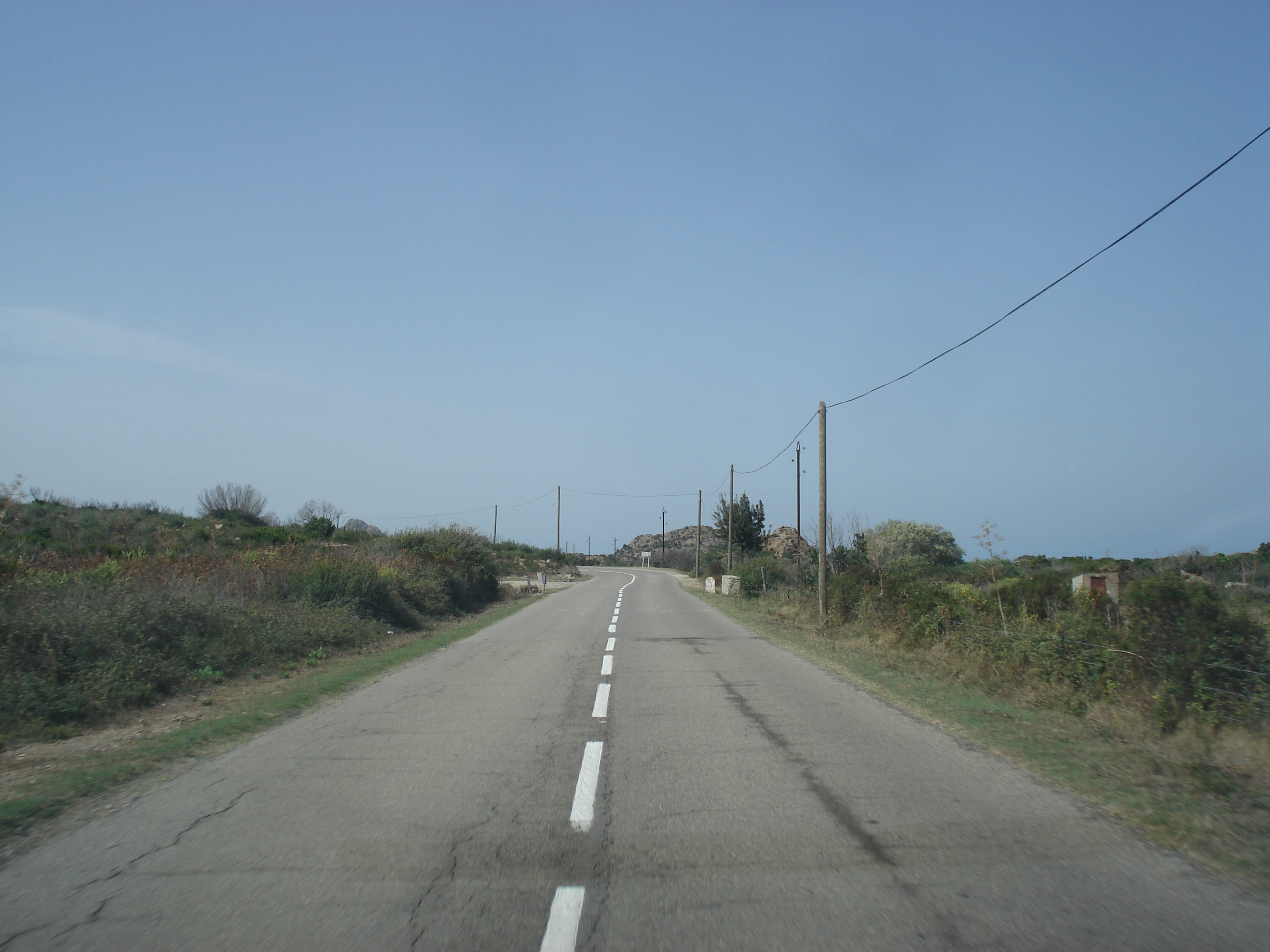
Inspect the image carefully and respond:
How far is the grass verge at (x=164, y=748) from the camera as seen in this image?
5.42 metres

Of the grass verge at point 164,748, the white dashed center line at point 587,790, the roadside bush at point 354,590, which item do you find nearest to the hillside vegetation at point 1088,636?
the white dashed center line at point 587,790

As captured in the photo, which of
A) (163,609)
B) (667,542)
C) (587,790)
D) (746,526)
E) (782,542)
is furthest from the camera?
(667,542)

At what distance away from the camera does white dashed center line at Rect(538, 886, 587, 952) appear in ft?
11.2

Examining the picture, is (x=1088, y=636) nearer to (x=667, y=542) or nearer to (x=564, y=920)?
(x=564, y=920)

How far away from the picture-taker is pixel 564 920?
364 cm

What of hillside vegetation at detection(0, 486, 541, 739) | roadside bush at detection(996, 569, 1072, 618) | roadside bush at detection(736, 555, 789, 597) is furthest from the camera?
roadside bush at detection(736, 555, 789, 597)

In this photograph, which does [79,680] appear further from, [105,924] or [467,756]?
[105,924]

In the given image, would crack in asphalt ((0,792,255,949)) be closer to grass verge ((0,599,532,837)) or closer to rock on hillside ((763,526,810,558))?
grass verge ((0,599,532,837))

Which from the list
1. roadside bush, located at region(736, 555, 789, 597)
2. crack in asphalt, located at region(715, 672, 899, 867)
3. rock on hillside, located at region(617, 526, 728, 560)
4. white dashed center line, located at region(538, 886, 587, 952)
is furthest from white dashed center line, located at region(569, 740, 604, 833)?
rock on hillside, located at region(617, 526, 728, 560)

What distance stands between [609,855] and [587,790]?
1283 millimetres

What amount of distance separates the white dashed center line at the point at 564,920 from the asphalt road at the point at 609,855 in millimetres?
15

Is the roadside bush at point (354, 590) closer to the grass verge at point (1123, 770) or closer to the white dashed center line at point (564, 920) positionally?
the grass verge at point (1123, 770)

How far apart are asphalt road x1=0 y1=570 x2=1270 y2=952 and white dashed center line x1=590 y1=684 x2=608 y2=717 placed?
48cm

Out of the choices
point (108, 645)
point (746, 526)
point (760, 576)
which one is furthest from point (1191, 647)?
point (746, 526)
